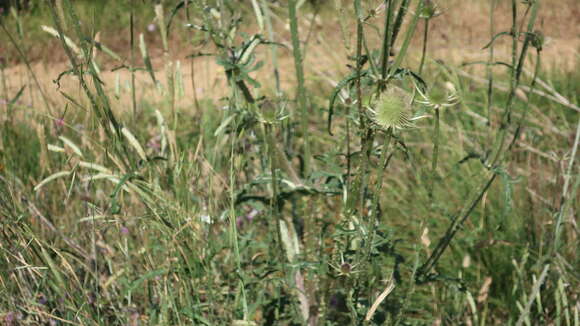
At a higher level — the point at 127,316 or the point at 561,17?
the point at 561,17

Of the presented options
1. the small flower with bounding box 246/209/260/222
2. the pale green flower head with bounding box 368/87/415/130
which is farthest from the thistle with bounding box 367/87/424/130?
the small flower with bounding box 246/209/260/222

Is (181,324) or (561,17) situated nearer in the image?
(181,324)

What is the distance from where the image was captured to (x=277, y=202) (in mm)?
973

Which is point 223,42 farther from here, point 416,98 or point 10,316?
point 10,316

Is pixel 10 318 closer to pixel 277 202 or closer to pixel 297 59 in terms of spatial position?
pixel 277 202

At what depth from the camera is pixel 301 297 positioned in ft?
3.76

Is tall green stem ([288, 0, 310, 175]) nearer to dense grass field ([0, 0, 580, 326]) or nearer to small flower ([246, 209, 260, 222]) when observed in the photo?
Answer: dense grass field ([0, 0, 580, 326])

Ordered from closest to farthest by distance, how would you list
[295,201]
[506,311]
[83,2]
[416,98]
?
[416,98], [295,201], [506,311], [83,2]

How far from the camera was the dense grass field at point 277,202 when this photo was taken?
0.88 meters

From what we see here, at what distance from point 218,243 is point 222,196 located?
0.39 feet

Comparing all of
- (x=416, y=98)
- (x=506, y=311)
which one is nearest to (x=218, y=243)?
(x=416, y=98)

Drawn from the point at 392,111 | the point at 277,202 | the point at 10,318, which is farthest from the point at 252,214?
the point at 392,111

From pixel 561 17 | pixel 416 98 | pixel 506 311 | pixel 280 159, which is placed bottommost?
pixel 506 311

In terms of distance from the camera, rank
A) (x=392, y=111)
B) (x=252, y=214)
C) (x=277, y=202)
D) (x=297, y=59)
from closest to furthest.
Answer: (x=392, y=111), (x=297, y=59), (x=277, y=202), (x=252, y=214)
